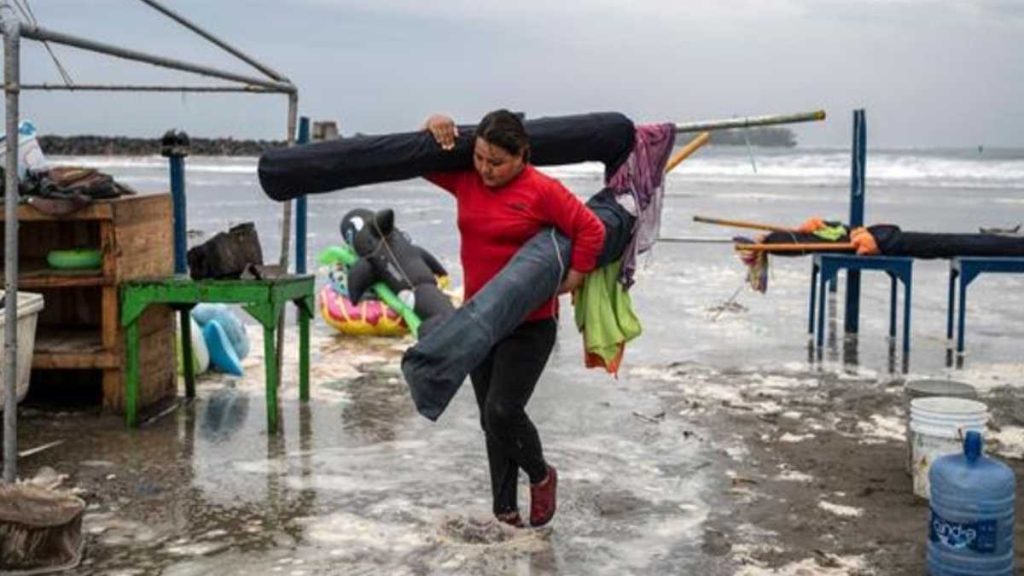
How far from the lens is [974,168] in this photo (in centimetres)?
4962

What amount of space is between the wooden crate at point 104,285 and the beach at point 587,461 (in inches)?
13.6

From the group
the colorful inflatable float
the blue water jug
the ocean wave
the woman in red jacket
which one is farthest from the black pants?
the ocean wave

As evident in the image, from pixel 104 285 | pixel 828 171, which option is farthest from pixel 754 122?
pixel 828 171

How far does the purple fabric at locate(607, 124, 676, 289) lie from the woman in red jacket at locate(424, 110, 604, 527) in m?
0.56

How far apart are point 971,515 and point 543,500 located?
69.7 inches

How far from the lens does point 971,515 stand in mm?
4625

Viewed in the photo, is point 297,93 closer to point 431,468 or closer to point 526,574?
point 431,468

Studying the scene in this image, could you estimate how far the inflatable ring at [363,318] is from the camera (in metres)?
10.8

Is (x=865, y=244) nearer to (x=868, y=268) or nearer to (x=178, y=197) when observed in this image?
(x=868, y=268)

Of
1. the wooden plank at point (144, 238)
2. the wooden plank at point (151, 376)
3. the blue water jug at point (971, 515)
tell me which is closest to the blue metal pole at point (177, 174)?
the wooden plank at point (144, 238)

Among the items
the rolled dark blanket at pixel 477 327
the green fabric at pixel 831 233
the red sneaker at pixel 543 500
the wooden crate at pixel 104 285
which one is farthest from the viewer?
the green fabric at pixel 831 233

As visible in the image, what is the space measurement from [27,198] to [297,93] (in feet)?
6.06

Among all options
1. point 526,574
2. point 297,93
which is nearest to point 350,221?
point 297,93

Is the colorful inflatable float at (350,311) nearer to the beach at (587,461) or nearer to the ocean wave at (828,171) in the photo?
the beach at (587,461)
